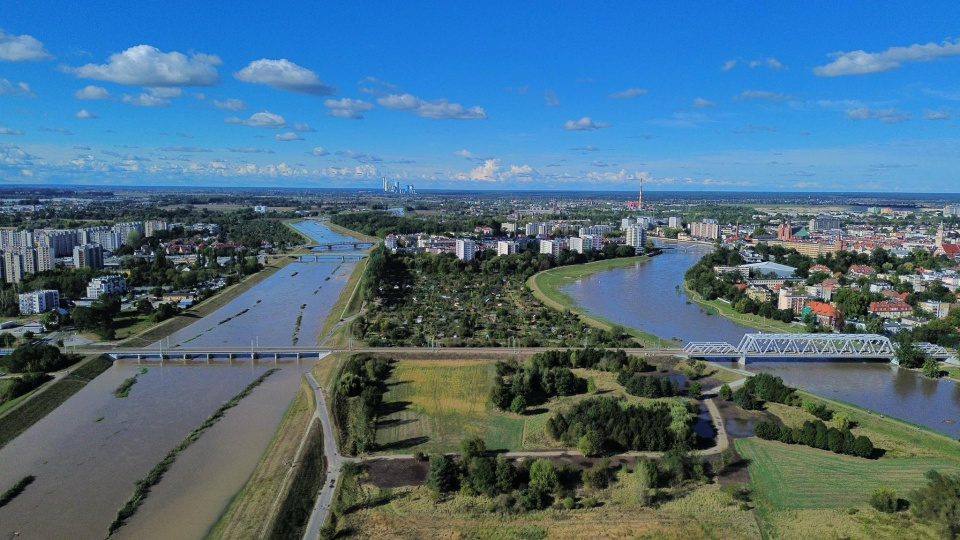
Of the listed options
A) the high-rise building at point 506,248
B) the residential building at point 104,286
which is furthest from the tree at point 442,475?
the high-rise building at point 506,248

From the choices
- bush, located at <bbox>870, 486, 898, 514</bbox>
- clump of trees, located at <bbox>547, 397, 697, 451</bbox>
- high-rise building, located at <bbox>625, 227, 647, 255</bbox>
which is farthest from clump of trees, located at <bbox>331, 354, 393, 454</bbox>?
high-rise building, located at <bbox>625, 227, 647, 255</bbox>

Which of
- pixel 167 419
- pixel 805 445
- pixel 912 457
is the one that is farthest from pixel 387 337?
pixel 912 457

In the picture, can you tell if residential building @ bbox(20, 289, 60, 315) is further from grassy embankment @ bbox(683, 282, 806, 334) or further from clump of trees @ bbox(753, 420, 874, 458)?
grassy embankment @ bbox(683, 282, 806, 334)

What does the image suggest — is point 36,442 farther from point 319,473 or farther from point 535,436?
point 535,436

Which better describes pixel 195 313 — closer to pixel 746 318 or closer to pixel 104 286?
pixel 104 286

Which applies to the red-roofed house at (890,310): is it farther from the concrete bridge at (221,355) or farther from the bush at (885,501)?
the concrete bridge at (221,355)
